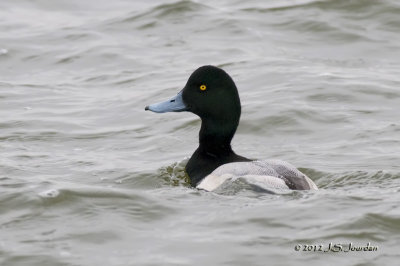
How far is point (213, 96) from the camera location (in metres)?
9.09

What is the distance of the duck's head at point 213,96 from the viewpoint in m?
9.03

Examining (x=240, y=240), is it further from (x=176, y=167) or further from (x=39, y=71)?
(x=39, y=71)

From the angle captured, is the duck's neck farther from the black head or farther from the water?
the water

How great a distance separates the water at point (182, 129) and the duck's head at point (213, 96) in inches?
26.0

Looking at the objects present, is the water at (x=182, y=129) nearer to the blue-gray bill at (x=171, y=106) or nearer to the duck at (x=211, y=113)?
the duck at (x=211, y=113)

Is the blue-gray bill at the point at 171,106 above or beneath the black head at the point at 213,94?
beneath

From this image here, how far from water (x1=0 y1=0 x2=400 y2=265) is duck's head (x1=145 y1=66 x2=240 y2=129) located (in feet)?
2.17

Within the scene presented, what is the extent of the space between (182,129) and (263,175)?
3.23m

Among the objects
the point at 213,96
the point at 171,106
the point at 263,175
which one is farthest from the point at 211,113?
the point at 263,175

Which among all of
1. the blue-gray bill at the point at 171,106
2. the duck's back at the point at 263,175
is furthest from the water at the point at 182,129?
the blue-gray bill at the point at 171,106

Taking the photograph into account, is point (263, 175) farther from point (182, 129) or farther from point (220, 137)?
point (182, 129)

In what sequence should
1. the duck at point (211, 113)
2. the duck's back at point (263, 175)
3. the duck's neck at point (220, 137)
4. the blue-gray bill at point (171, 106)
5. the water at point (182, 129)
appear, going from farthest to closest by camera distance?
the blue-gray bill at point (171, 106) < the duck's neck at point (220, 137) < the duck at point (211, 113) < the duck's back at point (263, 175) < the water at point (182, 129)

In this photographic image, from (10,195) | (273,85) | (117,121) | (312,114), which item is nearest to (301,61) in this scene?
(273,85)

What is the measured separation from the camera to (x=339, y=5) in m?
15.9
